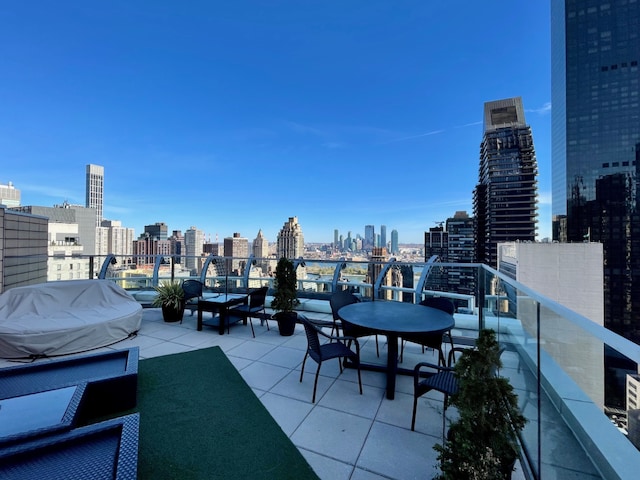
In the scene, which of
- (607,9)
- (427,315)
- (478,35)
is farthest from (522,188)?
(427,315)

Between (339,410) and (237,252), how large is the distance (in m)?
9.98

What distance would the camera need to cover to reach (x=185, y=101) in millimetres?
14305

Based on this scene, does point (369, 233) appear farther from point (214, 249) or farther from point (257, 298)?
point (257, 298)

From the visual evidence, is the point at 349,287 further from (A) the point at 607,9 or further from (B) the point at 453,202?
(A) the point at 607,9

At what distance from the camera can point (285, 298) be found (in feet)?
16.9

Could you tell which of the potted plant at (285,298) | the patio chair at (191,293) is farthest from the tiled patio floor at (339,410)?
the patio chair at (191,293)

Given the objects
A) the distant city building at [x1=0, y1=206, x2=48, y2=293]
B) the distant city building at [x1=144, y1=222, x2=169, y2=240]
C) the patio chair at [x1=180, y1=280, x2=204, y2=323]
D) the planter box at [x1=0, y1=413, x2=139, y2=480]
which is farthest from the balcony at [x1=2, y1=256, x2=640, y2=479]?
the distant city building at [x1=144, y1=222, x2=169, y2=240]

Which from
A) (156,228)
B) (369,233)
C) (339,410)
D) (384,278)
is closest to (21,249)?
(339,410)

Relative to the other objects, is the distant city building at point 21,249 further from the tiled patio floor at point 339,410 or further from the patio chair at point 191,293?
the patio chair at point 191,293

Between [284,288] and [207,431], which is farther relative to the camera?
[284,288]

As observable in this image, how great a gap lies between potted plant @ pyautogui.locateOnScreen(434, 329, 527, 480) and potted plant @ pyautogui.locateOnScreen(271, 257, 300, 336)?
3.81 m

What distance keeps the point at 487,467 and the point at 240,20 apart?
14626 mm

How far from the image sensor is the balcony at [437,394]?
111 centimetres

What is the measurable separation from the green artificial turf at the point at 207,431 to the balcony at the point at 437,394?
0.17 m
